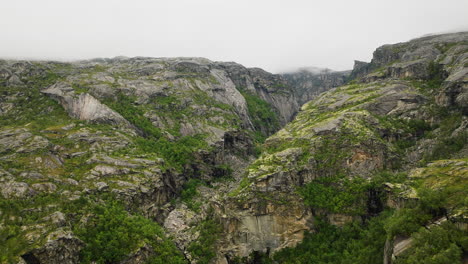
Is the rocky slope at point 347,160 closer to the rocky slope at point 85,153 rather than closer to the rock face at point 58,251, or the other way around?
the rocky slope at point 85,153

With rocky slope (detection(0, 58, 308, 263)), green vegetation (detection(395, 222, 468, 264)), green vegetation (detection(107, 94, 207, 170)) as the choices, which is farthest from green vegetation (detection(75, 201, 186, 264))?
green vegetation (detection(395, 222, 468, 264))

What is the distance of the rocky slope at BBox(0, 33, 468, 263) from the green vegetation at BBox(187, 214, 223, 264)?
17.2 inches

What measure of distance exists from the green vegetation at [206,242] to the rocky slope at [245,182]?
1.43ft

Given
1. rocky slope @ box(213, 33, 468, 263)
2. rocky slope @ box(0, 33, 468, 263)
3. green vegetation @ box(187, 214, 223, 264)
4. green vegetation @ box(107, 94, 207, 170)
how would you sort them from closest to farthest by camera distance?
rocky slope @ box(0, 33, 468, 263)
green vegetation @ box(187, 214, 223, 264)
rocky slope @ box(213, 33, 468, 263)
green vegetation @ box(107, 94, 207, 170)

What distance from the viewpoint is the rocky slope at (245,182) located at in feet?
275

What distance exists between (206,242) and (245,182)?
2764 cm

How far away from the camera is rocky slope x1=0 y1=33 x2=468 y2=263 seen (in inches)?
3300

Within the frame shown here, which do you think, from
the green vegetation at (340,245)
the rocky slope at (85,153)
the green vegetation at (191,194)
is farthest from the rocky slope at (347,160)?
the rocky slope at (85,153)

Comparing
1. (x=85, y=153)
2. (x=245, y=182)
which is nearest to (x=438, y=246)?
(x=245, y=182)

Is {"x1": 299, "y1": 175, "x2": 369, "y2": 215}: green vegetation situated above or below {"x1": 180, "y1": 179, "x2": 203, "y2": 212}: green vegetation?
above

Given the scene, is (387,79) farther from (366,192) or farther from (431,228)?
(431,228)

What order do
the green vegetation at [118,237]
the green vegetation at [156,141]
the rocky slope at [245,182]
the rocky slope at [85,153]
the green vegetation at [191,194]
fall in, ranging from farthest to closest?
the green vegetation at [156,141], the green vegetation at [191,194], the rocky slope at [85,153], the green vegetation at [118,237], the rocky slope at [245,182]

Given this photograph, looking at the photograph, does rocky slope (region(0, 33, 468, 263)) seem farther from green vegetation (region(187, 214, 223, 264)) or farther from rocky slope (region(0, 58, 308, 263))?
rocky slope (region(0, 58, 308, 263))

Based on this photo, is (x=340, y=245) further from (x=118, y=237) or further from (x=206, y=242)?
(x=118, y=237)
